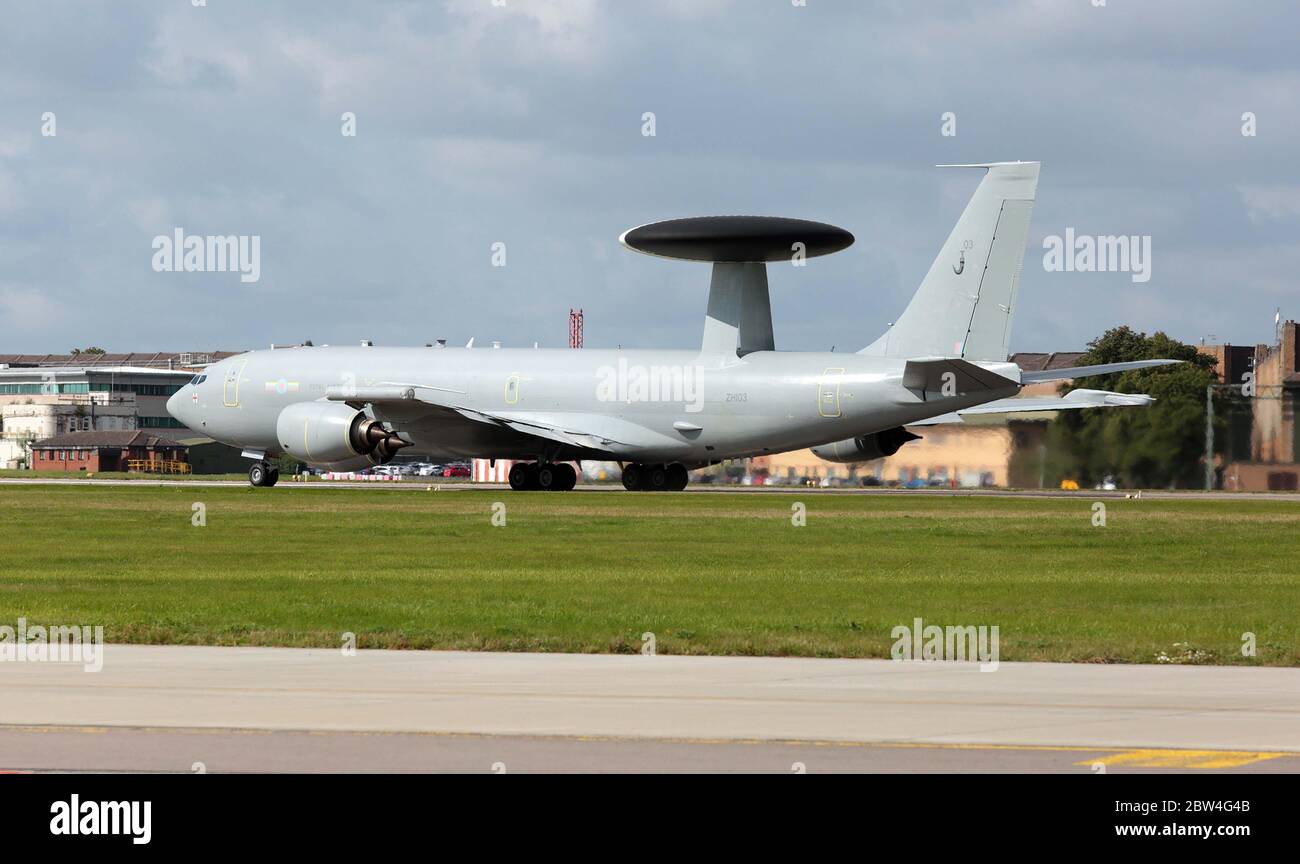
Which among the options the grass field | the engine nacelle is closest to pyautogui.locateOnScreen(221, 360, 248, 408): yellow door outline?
the grass field

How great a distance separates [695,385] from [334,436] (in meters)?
11.6

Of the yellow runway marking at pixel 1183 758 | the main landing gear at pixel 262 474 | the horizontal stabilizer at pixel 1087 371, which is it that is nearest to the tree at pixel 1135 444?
the horizontal stabilizer at pixel 1087 371

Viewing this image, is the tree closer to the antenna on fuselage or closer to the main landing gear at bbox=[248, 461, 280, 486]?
the antenna on fuselage

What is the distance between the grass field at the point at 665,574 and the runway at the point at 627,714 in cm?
204

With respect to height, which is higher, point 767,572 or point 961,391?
point 961,391

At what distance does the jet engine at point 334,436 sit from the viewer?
195 feet

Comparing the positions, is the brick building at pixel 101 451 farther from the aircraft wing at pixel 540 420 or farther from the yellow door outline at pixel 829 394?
the yellow door outline at pixel 829 394

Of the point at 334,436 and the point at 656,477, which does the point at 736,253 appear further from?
the point at 334,436

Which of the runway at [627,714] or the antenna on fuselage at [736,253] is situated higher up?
the antenna on fuselage at [736,253]

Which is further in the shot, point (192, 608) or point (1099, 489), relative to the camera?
point (1099, 489)

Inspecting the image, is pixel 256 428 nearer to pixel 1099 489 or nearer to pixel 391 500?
pixel 391 500

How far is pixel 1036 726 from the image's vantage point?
14359 mm
